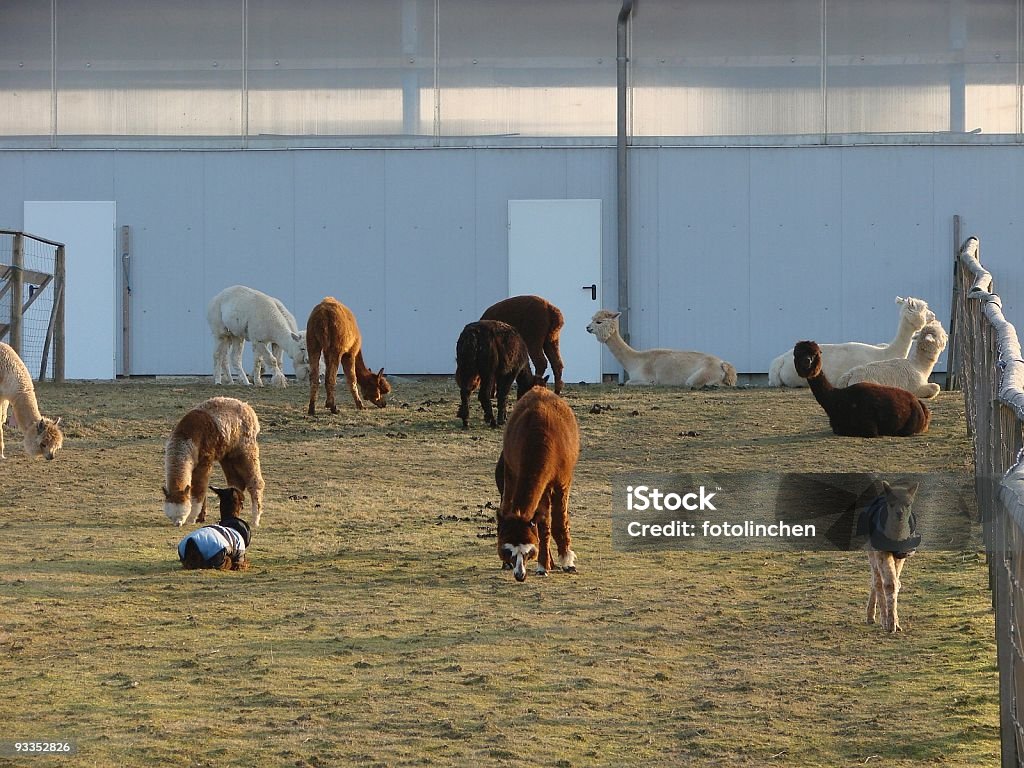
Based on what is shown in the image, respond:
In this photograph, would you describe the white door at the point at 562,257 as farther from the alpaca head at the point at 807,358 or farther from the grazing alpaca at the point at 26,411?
the grazing alpaca at the point at 26,411

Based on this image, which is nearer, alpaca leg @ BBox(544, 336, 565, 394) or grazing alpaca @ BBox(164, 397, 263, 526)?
grazing alpaca @ BBox(164, 397, 263, 526)

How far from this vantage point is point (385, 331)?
20.8m

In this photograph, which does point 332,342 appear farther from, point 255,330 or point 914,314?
point 914,314

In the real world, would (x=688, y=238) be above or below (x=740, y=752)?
above

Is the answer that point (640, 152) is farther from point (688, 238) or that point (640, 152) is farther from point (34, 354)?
point (34, 354)

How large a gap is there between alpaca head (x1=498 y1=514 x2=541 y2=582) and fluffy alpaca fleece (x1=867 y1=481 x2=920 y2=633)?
1.51 metres

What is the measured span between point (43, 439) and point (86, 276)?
9.98m

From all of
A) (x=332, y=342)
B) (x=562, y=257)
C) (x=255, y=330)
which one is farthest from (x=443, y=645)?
(x=562, y=257)

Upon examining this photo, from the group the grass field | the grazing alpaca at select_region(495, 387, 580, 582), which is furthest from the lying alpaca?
the grazing alpaca at select_region(495, 387, 580, 582)

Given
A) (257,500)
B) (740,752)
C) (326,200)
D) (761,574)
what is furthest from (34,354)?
(740,752)

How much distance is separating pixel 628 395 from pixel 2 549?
9513 mm

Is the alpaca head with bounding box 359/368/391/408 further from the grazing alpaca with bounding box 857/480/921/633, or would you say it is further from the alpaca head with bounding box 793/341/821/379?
the grazing alpaca with bounding box 857/480/921/633

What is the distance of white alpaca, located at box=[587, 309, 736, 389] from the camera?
1811cm

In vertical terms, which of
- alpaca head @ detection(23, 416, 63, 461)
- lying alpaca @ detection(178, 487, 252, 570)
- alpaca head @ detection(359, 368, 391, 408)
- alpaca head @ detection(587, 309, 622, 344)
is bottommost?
lying alpaca @ detection(178, 487, 252, 570)
